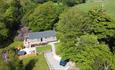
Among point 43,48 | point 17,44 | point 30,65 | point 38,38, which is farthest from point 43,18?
point 30,65

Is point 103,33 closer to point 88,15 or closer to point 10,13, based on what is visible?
point 88,15

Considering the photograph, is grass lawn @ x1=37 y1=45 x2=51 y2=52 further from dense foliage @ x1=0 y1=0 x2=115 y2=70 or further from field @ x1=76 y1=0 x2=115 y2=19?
field @ x1=76 y1=0 x2=115 y2=19

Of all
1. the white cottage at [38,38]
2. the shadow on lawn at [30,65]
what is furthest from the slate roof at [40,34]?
the shadow on lawn at [30,65]

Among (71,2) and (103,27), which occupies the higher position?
(103,27)

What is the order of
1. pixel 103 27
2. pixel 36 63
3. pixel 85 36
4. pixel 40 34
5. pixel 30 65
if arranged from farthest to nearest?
pixel 40 34 < pixel 36 63 < pixel 30 65 < pixel 103 27 < pixel 85 36

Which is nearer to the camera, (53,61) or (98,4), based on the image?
(53,61)

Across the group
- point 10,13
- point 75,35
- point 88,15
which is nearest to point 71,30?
point 75,35

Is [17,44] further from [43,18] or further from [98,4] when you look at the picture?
[98,4]
